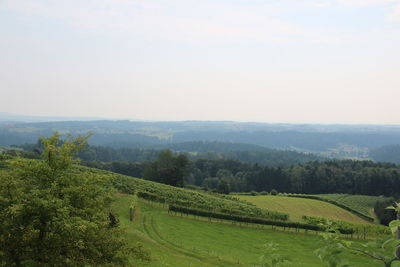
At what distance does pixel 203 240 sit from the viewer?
39.1 meters

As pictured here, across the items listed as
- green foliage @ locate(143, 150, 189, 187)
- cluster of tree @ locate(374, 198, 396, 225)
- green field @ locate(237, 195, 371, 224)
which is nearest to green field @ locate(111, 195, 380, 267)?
green field @ locate(237, 195, 371, 224)

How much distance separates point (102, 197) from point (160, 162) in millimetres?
84616

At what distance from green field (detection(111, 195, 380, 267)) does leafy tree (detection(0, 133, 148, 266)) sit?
37.7ft

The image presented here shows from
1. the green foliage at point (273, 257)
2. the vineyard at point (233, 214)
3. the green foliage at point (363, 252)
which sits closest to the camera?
the green foliage at point (363, 252)

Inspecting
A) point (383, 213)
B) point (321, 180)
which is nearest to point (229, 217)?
point (383, 213)

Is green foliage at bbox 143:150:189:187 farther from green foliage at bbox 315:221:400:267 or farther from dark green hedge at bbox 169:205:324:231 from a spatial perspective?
green foliage at bbox 315:221:400:267

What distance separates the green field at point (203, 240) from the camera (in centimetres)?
2931

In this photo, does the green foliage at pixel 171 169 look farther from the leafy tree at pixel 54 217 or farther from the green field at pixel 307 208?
the leafy tree at pixel 54 217

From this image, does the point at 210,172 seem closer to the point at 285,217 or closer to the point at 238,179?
the point at 238,179

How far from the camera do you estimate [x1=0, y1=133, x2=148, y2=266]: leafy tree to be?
1137cm

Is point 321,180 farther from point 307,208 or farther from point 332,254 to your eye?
point 332,254

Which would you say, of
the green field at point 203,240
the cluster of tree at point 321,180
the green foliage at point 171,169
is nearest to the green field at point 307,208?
the green foliage at point 171,169

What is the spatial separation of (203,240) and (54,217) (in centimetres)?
3090

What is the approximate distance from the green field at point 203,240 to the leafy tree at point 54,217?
1151 centimetres
